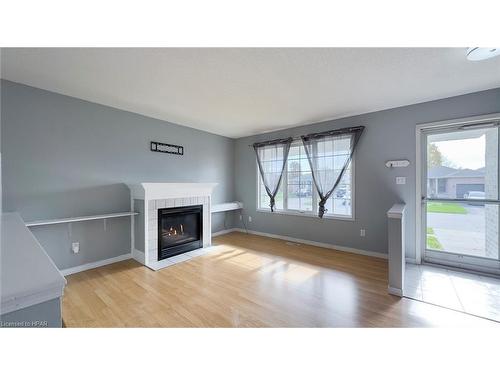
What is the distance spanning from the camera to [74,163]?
277cm

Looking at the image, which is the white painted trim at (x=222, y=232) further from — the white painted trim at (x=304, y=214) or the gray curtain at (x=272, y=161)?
the gray curtain at (x=272, y=161)

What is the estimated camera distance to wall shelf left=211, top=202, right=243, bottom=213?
4.45 meters

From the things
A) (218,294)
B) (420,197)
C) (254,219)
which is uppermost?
(420,197)

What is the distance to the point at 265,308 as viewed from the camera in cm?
196

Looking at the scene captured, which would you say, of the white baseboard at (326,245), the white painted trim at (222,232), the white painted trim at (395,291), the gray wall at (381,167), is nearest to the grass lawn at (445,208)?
the gray wall at (381,167)

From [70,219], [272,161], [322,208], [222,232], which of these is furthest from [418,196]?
[70,219]

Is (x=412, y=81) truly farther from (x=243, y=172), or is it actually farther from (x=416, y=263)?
(x=243, y=172)

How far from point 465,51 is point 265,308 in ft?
10.1

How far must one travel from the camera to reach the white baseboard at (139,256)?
3082mm

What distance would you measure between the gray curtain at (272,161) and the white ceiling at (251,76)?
1.19 m

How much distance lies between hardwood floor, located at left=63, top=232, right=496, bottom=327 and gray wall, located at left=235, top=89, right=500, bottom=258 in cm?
52

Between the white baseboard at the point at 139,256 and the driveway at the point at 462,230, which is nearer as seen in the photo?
the driveway at the point at 462,230

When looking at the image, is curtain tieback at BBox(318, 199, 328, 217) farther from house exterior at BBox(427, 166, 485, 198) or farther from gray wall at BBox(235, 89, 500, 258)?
house exterior at BBox(427, 166, 485, 198)
